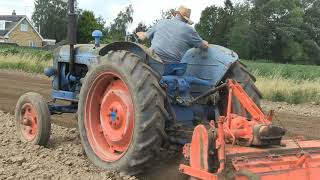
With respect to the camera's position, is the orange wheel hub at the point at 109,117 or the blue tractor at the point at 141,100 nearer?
Result: the blue tractor at the point at 141,100

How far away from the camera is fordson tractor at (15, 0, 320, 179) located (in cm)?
443

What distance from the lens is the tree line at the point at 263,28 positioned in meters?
61.2

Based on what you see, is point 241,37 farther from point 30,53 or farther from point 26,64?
point 26,64

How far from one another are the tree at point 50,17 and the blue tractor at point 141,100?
76082 millimetres

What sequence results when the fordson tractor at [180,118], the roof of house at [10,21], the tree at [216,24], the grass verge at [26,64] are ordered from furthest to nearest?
the roof of house at [10,21] < the tree at [216,24] < the grass verge at [26,64] < the fordson tractor at [180,118]

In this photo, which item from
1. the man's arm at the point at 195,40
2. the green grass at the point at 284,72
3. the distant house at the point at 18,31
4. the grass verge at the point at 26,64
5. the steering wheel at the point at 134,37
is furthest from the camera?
Result: the distant house at the point at 18,31

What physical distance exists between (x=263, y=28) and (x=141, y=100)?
62.0 meters

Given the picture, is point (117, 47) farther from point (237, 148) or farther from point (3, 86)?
point (3, 86)

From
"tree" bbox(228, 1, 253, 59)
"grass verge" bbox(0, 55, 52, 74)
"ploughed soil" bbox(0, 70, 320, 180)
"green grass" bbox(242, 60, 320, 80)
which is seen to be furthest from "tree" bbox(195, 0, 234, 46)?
"ploughed soil" bbox(0, 70, 320, 180)

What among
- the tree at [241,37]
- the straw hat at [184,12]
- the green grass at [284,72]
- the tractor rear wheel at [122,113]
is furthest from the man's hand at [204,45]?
the tree at [241,37]

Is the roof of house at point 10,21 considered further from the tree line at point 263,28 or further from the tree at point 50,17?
the tree line at point 263,28

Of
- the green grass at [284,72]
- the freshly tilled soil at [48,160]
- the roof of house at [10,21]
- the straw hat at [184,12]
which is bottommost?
the freshly tilled soil at [48,160]

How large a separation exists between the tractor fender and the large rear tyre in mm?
1334

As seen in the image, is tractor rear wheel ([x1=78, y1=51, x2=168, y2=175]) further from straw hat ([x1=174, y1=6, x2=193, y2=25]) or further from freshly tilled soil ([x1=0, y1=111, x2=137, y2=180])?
straw hat ([x1=174, y1=6, x2=193, y2=25])
